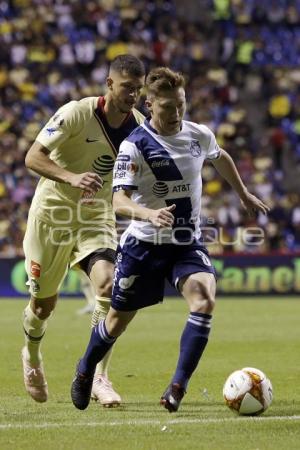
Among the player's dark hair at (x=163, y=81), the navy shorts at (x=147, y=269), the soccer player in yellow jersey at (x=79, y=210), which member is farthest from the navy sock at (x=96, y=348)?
the player's dark hair at (x=163, y=81)

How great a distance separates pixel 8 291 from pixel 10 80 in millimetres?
7091

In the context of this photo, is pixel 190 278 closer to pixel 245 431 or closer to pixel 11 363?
pixel 245 431

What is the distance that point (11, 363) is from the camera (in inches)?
447

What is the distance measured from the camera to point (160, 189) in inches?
296

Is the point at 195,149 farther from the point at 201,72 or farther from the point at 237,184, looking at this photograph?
the point at 201,72

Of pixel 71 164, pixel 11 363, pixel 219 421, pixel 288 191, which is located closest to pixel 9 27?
pixel 288 191

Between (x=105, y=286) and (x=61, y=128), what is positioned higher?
(x=61, y=128)

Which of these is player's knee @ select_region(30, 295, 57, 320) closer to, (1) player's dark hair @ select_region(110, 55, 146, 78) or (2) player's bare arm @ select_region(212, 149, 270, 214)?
(2) player's bare arm @ select_region(212, 149, 270, 214)

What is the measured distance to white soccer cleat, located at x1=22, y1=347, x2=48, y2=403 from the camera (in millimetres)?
8531

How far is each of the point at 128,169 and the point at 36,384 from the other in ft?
7.21

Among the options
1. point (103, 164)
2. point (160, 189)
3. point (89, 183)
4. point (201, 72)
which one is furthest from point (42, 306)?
point (201, 72)

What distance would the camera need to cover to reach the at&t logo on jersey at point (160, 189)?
24.6 feet

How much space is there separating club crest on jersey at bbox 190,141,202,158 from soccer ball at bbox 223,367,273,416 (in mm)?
1632

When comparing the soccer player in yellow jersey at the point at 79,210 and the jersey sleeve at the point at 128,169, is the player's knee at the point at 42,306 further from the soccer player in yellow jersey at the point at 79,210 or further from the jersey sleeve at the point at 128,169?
the jersey sleeve at the point at 128,169
